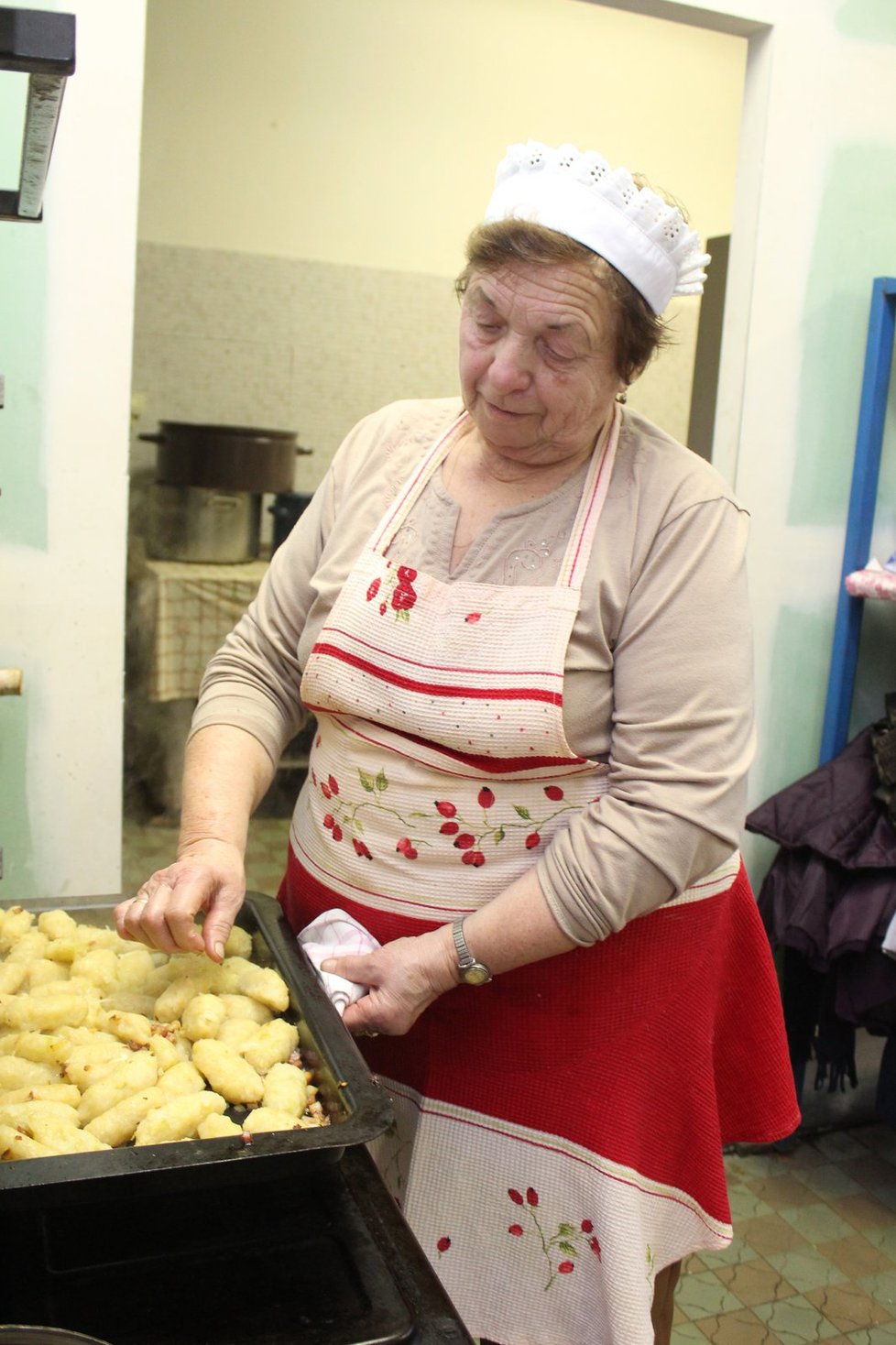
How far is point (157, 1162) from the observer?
2.92ft

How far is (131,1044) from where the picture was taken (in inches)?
46.1

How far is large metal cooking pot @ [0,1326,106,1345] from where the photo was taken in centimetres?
62

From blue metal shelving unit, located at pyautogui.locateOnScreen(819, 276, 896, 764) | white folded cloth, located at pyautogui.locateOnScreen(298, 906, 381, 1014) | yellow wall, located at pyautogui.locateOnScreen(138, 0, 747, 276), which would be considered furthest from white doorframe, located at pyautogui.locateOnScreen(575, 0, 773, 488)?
yellow wall, located at pyautogui.locateOnScreen(138, 0, 747, 276)

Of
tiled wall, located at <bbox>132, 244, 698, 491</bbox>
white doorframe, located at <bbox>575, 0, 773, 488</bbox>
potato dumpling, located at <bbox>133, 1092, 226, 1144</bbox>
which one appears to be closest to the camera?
potato dumpling, located at <bbox>133, 1092, 226, 1144</bbox>

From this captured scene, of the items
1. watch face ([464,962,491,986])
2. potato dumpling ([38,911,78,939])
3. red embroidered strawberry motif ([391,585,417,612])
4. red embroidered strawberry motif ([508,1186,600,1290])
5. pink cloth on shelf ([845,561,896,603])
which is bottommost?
red embroidered strawberry motif ([508,1186,600,1290])

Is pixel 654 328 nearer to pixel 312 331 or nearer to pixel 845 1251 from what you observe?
pixel 845 1251

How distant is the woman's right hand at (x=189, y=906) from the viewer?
122 cm

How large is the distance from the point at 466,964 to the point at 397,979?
79 millimetres

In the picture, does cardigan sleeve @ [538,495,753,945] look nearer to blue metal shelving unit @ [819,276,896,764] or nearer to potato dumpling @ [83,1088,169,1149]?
potato dumpling @ [83,1088,169,1149]

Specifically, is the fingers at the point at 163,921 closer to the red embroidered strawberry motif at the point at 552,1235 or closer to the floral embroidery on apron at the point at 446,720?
the floral embroidery on apron at the point at 446,720

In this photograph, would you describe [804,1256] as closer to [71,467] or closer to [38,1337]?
[71,467]

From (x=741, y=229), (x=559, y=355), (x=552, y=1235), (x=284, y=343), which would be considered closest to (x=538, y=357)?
(x=559, y=355)

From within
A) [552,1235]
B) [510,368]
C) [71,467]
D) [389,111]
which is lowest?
[552,1235]

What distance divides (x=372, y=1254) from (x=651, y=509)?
0.85 metres
